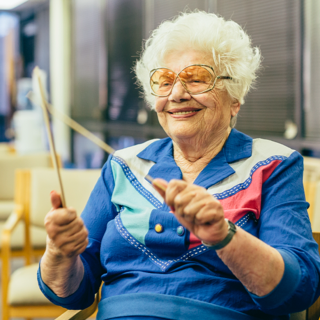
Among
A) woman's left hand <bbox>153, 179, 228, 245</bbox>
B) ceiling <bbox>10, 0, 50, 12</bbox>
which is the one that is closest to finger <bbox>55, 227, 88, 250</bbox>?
woman's left hand <bbox>153, 179, 228, 245</bbox>

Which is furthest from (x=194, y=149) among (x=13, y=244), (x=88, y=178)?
(x=13, y=244)

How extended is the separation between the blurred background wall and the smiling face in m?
1.81

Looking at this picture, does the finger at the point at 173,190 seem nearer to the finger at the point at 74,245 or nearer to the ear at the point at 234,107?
the finger at the point at 74,245

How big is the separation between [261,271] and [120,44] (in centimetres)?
483

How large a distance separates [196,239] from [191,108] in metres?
0.40

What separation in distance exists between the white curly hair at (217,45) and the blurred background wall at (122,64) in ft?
5.65

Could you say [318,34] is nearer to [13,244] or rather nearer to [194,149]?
[194,149]

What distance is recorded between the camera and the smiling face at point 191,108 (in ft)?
4.09

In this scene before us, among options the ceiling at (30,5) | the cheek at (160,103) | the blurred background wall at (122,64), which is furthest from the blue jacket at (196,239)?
the ceiling at (30,5)

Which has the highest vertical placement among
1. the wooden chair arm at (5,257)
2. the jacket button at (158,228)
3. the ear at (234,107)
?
the ear at (234,107)

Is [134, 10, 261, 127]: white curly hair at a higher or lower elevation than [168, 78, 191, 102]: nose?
higher

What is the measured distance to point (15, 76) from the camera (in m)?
9.30

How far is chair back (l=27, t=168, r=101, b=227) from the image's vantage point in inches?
95.7

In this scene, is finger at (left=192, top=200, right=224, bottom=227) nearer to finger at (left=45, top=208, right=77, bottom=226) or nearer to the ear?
finger at (left=45, top=208, right=77, bottom=226)
